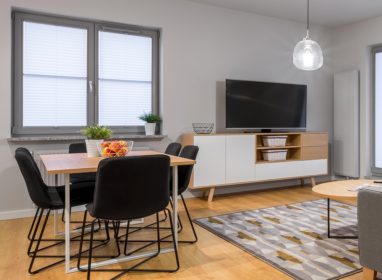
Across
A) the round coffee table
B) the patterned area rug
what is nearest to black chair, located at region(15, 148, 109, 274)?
the patterned area rug

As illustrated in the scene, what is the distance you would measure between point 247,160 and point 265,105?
0.91 metres

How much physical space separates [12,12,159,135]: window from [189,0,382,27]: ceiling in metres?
1.23

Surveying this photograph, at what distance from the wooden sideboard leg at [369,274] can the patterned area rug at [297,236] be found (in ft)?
0.47

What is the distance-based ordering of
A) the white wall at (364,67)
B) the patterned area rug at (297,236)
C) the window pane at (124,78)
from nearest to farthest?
the patterned area rug at (297,236) < the window pane at (124,78) < the white wall at (364,67)

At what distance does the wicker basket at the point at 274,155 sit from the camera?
15.9ft

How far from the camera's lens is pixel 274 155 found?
16.0ft

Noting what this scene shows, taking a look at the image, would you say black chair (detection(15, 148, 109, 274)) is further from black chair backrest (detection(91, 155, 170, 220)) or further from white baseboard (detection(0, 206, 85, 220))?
white baseboard (detection(0, 206, 85, 220))

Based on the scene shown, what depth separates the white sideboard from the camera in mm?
4273

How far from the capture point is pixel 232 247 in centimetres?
276

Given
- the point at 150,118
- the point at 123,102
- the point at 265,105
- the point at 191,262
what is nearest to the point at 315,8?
the point at 265,105

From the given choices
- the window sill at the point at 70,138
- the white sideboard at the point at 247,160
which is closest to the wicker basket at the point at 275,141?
the white sideboard at the point at 247,160

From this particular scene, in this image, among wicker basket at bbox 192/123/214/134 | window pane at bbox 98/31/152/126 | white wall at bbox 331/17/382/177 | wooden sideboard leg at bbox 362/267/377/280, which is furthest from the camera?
white wall at bbox 331/17/382/177

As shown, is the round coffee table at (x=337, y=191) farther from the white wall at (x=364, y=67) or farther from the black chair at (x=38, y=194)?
the white wall at (x=364, y=67)

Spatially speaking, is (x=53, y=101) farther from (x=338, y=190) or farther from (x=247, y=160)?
(x=338, y=190)
